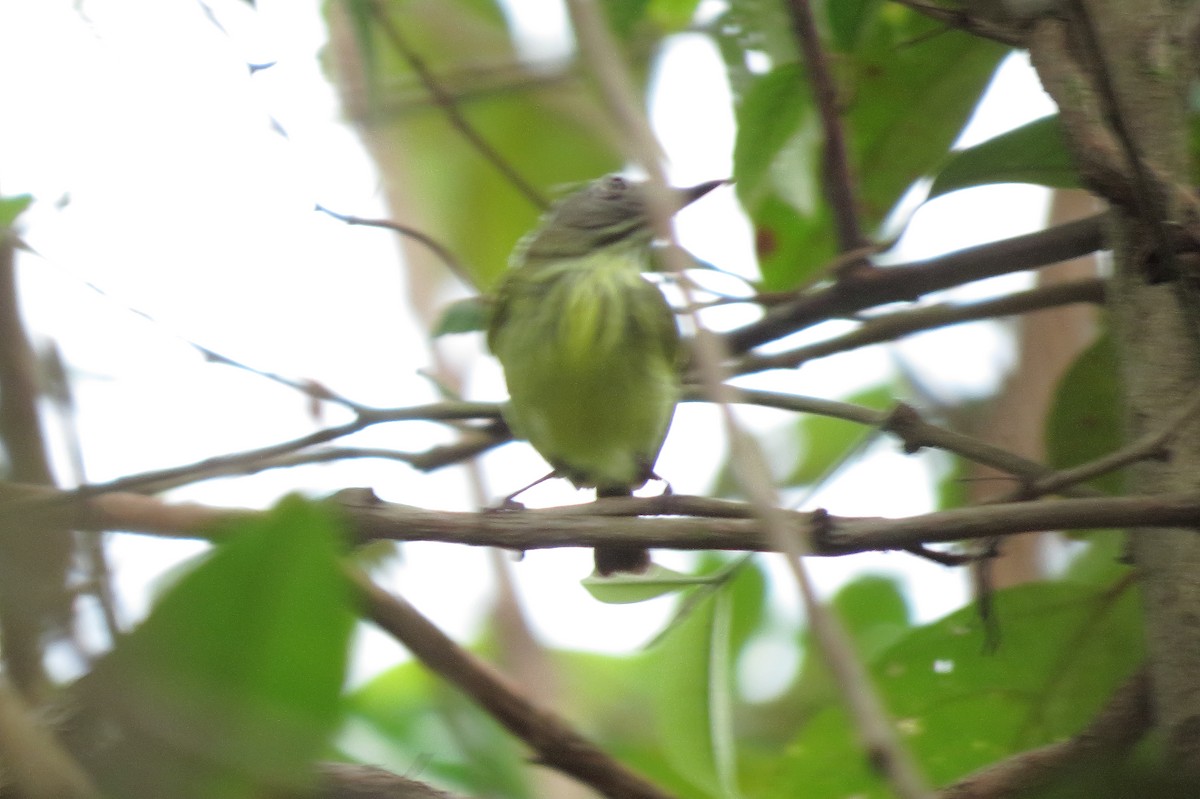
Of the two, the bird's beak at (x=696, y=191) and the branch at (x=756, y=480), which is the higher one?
the bird's beak at (x=696, y=191)

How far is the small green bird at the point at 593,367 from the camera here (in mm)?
2160

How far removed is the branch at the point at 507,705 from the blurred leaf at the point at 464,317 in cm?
54

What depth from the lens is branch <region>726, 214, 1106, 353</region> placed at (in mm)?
1533

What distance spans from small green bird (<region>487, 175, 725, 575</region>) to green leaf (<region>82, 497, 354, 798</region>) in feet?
4.39

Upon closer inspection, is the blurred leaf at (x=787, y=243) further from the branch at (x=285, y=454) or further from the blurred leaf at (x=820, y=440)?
the blurred leaf at (x=820, y=440)

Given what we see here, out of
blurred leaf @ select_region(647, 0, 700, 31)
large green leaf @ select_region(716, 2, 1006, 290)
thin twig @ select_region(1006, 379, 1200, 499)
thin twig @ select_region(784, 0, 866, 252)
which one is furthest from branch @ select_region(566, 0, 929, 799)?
blurred leaf @ select_region(647, 0, 700, 31)

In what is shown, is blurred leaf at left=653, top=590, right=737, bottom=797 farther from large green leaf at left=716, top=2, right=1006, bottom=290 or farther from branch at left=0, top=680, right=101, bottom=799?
branch at left=0, top=680, right=101, bottom=799

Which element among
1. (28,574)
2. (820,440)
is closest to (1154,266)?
(28,574)

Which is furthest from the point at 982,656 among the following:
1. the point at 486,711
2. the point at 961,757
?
the point at 486,711

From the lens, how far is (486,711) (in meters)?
1.60

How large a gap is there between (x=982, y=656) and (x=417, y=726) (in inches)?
35.2

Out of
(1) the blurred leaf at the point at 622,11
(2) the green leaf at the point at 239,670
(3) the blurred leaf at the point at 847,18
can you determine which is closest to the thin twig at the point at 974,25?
(3) the blurred leaf at the point at 847,18

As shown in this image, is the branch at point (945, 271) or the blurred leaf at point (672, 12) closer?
the branch at point (945, 271)

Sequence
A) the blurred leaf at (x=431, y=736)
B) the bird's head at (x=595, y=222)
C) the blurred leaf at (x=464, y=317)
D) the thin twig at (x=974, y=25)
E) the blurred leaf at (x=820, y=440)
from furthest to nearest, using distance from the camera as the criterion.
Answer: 1. the blurred leaf at (x=820, y=440)
2. the bird's head at (x=595, y=222)
3. the blurred leaf at (x=464, y=317)
4. the thin twig at (x=974, y=25)
5. the blurred leaf at (x=431, y=736)
